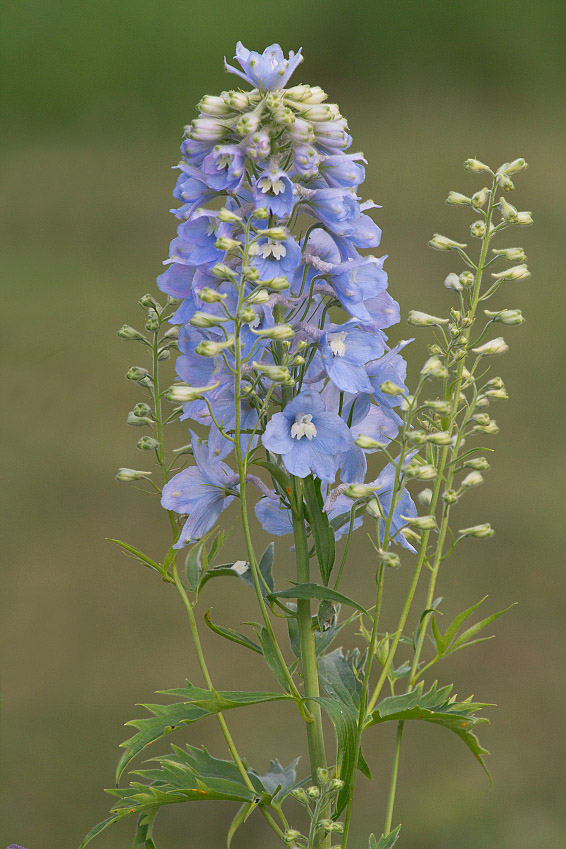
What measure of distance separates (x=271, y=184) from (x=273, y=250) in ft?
0.13

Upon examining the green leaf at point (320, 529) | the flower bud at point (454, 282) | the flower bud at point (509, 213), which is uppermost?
the flower bud at point (509, 213)

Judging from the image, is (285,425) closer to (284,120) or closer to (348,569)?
(284,120)

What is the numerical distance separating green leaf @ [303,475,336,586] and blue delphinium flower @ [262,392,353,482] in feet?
0.07

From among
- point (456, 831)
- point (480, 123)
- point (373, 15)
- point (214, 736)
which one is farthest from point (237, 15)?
point (456, 831)

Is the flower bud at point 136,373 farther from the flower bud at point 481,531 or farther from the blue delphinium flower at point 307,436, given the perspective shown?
the flower bud at point 481,531

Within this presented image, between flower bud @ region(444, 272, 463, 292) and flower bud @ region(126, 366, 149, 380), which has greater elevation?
flower bud @ region(444, 272, 463, 292)

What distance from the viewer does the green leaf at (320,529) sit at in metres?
0.58

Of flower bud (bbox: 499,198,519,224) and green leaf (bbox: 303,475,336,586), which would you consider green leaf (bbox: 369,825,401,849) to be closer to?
green leaf (bbox: 303,475,336,586)

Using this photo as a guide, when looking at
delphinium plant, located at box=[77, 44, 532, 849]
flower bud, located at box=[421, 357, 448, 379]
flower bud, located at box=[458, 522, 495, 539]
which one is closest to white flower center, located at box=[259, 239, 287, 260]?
delphinium plant, located at box=[77, 44, 532, 849]

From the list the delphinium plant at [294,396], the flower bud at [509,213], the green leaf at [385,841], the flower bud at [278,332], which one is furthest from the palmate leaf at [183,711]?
the flower bud at [509,213]

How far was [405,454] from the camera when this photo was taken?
1.82 ft

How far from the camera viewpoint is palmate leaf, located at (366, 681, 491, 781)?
1.92ft

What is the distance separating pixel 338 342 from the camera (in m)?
0.58

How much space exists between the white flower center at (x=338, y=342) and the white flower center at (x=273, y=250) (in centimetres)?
6
